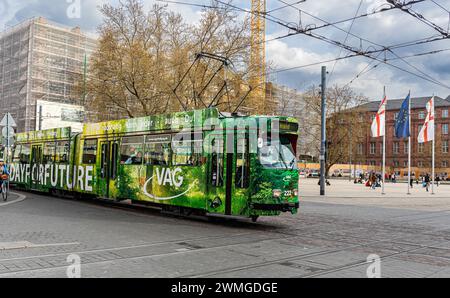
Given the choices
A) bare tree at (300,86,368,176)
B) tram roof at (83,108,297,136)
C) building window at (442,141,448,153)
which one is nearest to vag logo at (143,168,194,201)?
tram roof at (83,108,297,136)

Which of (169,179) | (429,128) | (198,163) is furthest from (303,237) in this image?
(429,128)

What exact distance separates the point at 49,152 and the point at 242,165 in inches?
555

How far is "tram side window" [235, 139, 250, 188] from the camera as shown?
12445 millimetres

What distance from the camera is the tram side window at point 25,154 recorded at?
25173 millimetres

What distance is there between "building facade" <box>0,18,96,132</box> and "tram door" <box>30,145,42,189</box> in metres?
32.5

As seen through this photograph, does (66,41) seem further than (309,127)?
No

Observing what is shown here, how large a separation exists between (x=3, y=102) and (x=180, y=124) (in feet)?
185

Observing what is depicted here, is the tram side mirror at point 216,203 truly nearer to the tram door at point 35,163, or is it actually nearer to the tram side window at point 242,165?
the tram side window at point 242,165

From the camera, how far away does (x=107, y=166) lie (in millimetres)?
17812

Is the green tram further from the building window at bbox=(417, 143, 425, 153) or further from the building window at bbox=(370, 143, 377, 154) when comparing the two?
the building window at bbox=(370, 143, 377, 154)

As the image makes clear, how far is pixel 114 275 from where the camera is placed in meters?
6.72
